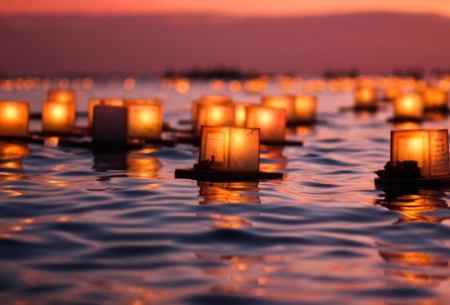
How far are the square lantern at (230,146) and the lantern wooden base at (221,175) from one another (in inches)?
9.0

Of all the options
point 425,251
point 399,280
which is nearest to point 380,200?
point 425,251

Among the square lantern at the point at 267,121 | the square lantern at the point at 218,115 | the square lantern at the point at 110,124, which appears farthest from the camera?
the square lantern at the point at 267,121

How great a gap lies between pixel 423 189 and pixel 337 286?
10.1 metres

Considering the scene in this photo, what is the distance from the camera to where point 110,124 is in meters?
30.4

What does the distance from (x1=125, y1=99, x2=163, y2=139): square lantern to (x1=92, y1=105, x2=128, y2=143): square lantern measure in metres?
2.03

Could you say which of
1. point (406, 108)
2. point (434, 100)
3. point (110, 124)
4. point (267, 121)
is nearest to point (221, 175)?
point (110, 124)

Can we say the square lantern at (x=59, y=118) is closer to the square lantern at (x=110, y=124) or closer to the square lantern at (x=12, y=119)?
the square lantern at (x=12, y=119)

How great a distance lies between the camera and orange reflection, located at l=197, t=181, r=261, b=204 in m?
18.0

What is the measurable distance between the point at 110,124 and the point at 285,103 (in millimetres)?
16827

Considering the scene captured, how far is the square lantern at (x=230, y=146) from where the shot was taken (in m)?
21.3

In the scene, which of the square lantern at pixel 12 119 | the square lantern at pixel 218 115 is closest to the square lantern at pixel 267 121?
the square lantern at pixel 218 115

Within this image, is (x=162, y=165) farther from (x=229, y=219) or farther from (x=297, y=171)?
(x=229, y=219)

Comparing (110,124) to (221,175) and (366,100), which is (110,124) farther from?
(366,100)

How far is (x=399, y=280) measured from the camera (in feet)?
36.5
